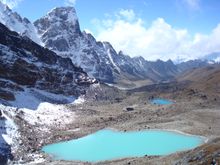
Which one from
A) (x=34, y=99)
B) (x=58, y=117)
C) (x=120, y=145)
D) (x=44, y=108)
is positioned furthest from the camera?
(x=34, y=99)

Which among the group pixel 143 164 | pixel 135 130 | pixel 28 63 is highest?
pixel 28 63

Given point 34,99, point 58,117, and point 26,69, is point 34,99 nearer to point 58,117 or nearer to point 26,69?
point 58,117

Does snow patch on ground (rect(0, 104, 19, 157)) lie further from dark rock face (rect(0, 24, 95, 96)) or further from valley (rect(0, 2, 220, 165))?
dark rock face (rect(0, 24, 95, 96))

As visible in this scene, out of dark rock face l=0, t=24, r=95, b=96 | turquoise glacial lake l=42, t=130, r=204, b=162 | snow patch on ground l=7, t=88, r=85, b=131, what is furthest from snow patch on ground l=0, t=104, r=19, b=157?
dark rock face l=0, t=24, r=95, b=96

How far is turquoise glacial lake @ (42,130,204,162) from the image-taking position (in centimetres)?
9394

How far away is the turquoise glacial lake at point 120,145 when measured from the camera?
93.9 metres

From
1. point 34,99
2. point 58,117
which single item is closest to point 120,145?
point 58,117

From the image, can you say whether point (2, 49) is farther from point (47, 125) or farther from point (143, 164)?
point (143, 164)

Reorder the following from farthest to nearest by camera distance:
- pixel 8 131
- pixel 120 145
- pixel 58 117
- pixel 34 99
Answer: pixel 34 99, pixel 58 117, pixel 120 145, pixel 8 131

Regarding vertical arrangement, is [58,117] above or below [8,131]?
above

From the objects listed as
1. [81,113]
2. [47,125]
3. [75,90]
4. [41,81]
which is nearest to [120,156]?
[47,125]

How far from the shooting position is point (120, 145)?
346 feet

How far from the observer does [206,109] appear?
16100cm

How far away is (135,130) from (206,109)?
4971 centimetres
